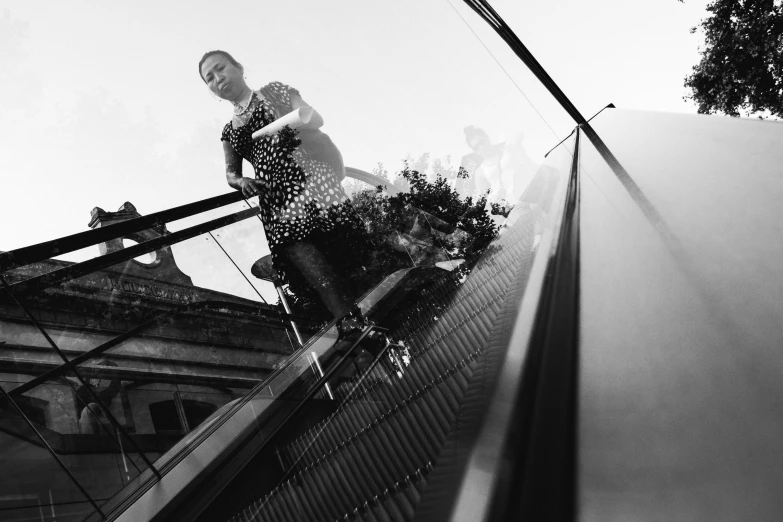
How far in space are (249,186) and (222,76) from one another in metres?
0.37

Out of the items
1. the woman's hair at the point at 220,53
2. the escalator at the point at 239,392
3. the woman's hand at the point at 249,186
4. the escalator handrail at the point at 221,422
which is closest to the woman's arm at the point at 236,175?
the woman's hand at the point at 249,186

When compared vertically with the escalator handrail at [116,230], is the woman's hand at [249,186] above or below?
above

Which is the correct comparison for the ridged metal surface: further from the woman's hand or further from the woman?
the woman's hand

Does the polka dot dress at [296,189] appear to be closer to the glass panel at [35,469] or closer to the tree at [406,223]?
the tree at [406,223]

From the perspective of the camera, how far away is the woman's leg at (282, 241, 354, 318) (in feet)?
5.59

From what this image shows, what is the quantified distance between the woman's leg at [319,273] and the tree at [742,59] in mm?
6622

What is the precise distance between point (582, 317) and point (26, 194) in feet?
4.13

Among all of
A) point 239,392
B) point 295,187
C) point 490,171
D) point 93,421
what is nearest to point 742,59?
point 490,171

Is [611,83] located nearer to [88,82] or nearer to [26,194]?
[88,82]

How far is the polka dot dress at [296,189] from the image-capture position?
5.63 feet

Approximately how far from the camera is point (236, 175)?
188cm

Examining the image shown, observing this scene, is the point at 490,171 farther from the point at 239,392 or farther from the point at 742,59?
the point at 742,59

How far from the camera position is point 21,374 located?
1181mm

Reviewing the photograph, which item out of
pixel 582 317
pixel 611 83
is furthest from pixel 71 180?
pixel 611 83
